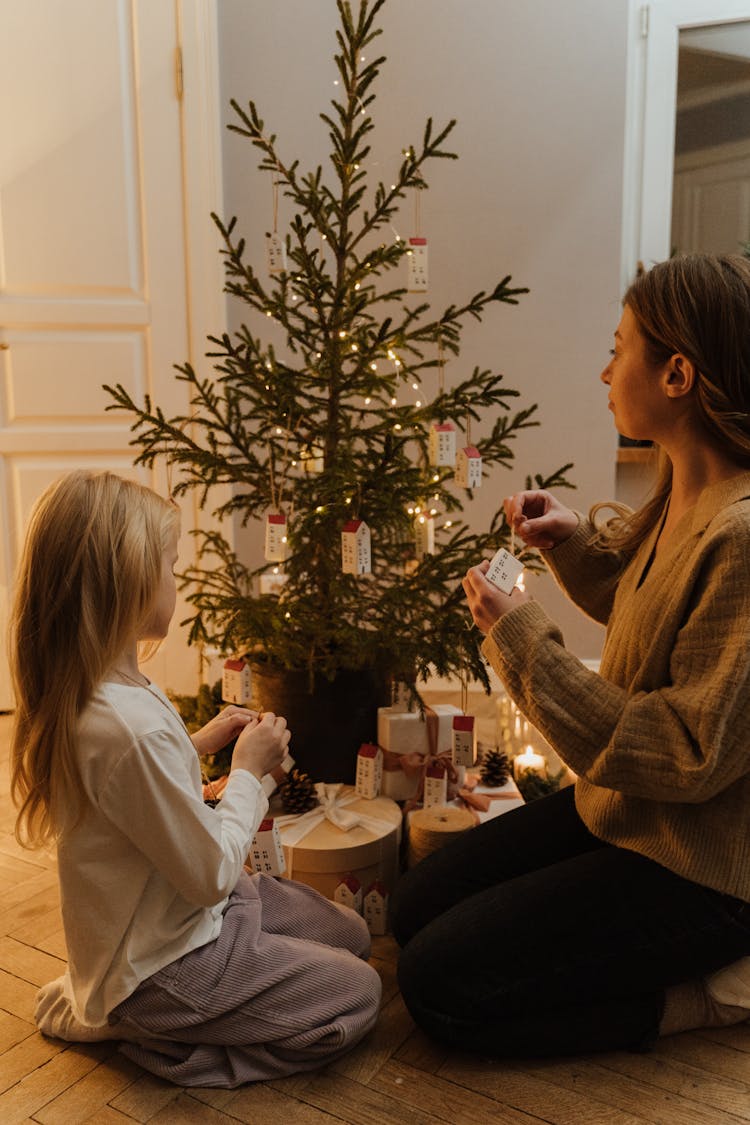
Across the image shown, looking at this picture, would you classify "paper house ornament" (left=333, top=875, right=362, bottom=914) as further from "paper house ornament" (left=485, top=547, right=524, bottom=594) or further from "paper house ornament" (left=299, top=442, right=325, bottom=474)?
"paper house ornament" (left=299, top=442, right=325, bottom=474)

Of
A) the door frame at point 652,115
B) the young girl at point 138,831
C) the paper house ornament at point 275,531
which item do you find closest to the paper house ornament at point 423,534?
the paper house ornament at point 275,531

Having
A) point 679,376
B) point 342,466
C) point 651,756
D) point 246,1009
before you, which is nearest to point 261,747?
point 246,1009

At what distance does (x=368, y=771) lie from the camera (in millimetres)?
2109

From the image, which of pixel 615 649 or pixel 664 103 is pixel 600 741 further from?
pixel 664 103

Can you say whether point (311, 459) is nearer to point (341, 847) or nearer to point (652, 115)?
point (341, 847)

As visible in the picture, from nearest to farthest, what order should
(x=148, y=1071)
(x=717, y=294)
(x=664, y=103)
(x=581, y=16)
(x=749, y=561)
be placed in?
(x=749, y=561) → (x=717, y=294) → (x=148, y=1071) → (x=581, y=16) → (x=664, y=103)

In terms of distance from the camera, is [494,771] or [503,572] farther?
[494,771]

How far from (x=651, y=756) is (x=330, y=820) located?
894 mm

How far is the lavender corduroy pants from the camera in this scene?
1427 mm

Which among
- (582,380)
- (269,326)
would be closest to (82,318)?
(269,326)

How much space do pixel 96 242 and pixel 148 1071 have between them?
2.51 meters

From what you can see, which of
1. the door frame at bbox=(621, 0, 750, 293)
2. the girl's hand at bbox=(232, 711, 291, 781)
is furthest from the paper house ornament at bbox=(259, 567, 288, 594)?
the door frame at bbox=(621, 0, 750, 293)

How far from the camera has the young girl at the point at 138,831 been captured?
134 cm

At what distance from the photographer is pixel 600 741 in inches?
52.7
